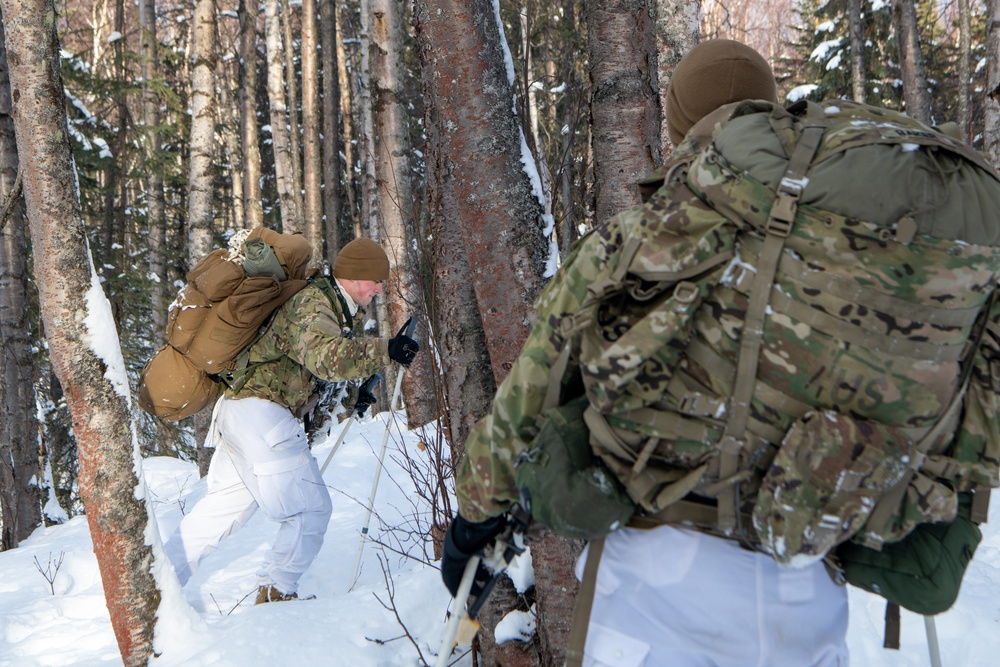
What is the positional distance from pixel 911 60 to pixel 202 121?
985 centimetres

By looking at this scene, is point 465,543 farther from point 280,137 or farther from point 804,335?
point 280,137

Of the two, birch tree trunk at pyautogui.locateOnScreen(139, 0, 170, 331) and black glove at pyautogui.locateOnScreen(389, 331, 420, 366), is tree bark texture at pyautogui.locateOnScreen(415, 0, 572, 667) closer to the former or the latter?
black glove at pyautogui.locateOnScreen(389, 331, 420, 366)

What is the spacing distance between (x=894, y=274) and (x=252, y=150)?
12.3 m

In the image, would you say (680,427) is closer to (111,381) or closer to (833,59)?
(111,381)

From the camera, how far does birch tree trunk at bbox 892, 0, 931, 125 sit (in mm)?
10461

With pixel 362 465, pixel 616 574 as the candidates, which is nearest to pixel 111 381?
pixel 616 574

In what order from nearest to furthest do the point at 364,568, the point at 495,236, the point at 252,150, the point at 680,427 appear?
the point at 680,427
the point at 495,236
the point at 364,568
the point at 252,150

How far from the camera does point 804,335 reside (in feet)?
4.20

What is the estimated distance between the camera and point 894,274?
4.05 ft

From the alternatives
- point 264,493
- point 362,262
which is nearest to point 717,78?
point 362,262

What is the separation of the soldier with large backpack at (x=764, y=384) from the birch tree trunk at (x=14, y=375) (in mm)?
7010

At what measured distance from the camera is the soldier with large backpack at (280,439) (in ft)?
12.9

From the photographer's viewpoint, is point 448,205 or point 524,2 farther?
point 524,2

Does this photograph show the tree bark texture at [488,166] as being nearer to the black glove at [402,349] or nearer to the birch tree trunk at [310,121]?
the black glove at [402,349]
